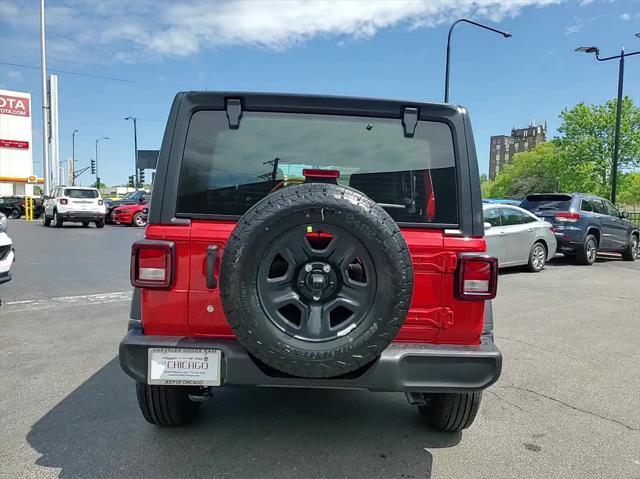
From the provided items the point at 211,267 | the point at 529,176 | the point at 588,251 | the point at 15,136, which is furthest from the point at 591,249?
the point at 529,176

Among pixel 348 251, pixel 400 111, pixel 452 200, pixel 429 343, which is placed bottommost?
pixel 429 343

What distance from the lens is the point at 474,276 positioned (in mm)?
2799

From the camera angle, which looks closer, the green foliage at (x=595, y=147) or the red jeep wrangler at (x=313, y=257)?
the red jeep wrangler at (x=313, y=257)

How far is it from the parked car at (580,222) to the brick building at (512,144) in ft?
402

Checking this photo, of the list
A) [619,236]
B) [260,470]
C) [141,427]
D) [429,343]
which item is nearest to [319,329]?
[429,343]

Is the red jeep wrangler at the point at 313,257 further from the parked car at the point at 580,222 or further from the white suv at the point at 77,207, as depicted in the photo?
the white suv at the point at 77,207

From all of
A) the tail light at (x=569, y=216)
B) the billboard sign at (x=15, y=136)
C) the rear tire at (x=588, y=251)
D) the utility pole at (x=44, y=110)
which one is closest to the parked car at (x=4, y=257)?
the tail light at (x=569, y=216)

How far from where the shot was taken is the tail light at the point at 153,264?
274cm

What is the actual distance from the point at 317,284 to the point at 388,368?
1.89ft

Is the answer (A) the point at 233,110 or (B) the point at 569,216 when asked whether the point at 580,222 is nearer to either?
(B) the point at 569,216

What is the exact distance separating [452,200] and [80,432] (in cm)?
268

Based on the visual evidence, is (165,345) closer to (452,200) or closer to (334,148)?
(334,148)

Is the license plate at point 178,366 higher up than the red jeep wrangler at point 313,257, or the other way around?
the red jeep wrangler at point 313,257

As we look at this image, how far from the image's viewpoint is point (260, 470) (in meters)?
2.86
